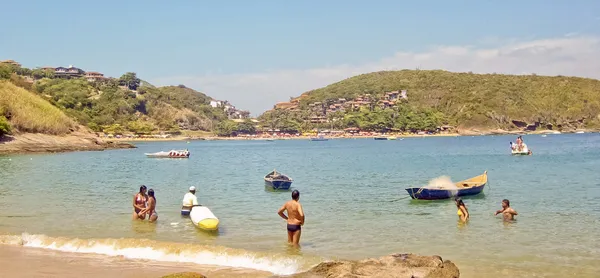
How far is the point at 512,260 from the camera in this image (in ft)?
42.1

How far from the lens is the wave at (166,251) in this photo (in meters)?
12.1

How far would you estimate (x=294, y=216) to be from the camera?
43.7 feet

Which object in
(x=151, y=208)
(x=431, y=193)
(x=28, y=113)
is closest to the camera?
(x=151, y=208)

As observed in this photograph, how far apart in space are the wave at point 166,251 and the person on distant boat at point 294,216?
42.1 inches

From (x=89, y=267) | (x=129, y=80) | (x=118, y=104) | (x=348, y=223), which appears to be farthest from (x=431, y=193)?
(x=129, y=80)

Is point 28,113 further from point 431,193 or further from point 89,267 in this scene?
point 89,267

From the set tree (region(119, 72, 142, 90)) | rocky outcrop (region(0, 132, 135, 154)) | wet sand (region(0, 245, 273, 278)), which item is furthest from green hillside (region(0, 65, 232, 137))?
wet sand (region(0, 245, 273, 278))

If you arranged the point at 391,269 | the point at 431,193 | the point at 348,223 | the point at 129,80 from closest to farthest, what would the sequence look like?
the point at 391,269
the point at 348,223
the point at 431,193
the point at 129,80

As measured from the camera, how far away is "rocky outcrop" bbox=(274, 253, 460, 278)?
776cm

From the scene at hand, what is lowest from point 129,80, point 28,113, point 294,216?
point 294,216

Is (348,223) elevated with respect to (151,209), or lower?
lower

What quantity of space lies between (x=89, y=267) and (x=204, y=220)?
5.21m

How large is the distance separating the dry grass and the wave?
65.2 m

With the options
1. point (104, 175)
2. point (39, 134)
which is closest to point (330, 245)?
point (104, 175)
